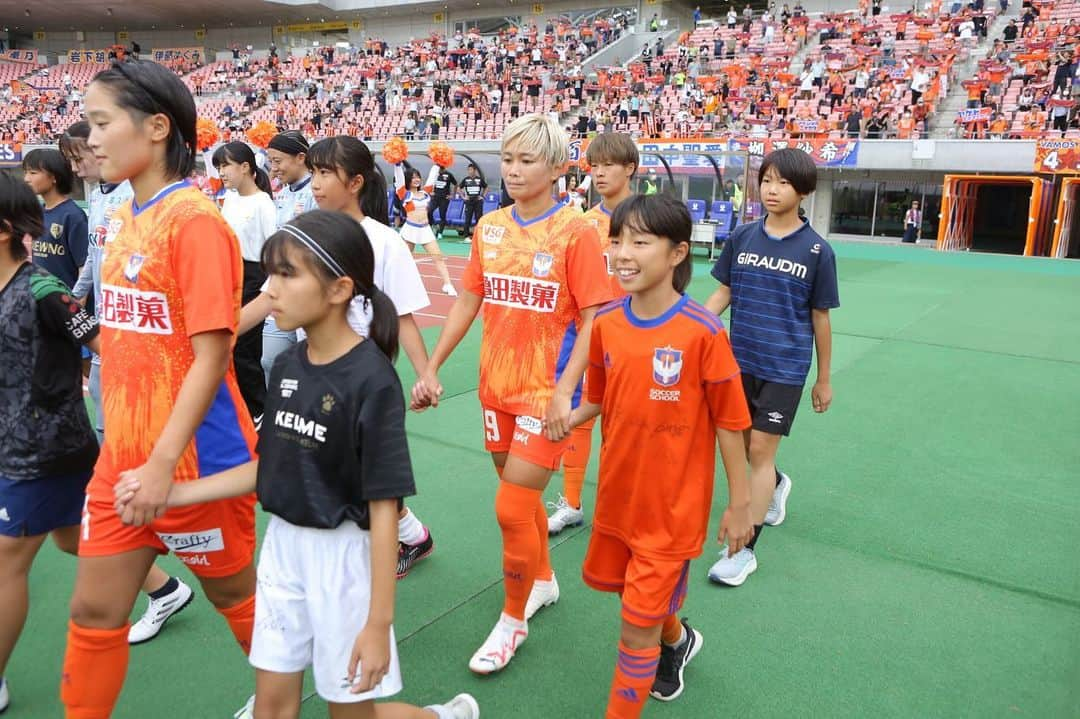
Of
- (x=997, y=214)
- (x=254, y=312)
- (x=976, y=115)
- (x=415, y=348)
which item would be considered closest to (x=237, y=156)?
(x=254, y=312)

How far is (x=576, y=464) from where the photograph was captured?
404 centimetres

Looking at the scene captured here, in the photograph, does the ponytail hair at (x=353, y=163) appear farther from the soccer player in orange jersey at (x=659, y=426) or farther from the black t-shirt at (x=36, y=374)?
the soccer player in orange jersey at (x=659, y=426)

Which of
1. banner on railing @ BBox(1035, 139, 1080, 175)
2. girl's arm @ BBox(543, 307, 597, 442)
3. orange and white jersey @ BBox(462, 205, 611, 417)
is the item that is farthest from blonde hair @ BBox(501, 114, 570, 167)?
banner on railing @ BBox(1035, 139, 1080, 175)

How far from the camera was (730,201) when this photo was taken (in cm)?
1766

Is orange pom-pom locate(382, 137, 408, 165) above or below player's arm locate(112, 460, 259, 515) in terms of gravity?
above

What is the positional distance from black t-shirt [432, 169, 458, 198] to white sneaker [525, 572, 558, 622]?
1777 cm

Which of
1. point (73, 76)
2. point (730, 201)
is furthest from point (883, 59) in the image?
point (73, 76)

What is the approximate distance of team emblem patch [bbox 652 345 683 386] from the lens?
7.37 feet

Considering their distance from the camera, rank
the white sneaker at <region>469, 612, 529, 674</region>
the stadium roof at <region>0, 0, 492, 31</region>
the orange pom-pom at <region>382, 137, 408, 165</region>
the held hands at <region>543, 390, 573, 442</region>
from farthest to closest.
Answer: the stadium roof at <region>0, 0, 492, 31</region>, the orange pom-pom at <region>382, 137, 408, 165</region>, the white sneaker at <region>469, 612, 529, 674</region>, the held hands at <region>543, 390, 573, 442</region>

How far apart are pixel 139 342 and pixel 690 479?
1.55m

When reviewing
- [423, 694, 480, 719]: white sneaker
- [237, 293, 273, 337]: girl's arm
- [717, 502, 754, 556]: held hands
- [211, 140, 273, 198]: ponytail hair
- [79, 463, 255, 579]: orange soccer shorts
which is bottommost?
[423, 694, 480, 719]: white sneaker

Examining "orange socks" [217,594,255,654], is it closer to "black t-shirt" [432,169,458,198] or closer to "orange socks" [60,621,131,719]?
"orange socks" [60,621,131,719]

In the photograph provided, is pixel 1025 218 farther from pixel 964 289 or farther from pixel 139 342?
pixel 139 342

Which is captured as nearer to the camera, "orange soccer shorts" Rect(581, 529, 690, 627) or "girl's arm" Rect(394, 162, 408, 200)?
"orange soccer shorts" Rect(581, 529, 690, 627)
